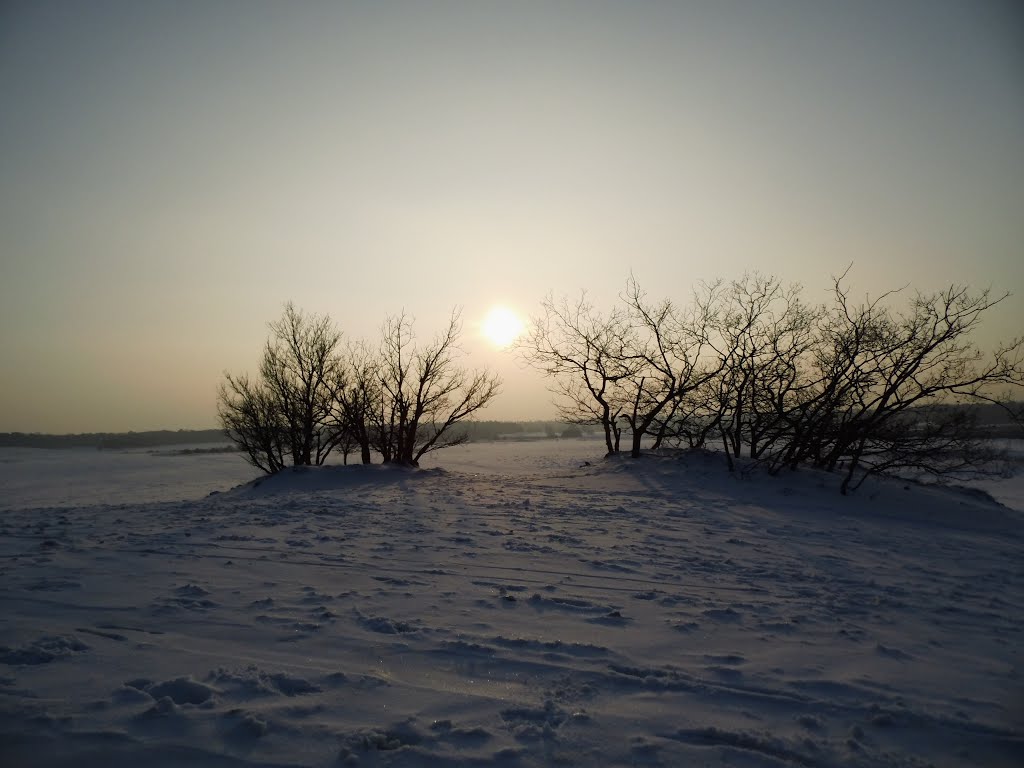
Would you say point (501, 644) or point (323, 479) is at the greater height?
point (323, 479)

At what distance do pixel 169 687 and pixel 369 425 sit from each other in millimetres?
15422

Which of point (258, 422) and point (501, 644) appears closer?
point (501, 644)

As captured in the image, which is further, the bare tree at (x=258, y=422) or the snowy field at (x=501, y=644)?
the bare tree at (x=258, y=422)

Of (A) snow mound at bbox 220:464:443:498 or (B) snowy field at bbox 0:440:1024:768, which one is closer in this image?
(B) snowy field at bbox 0:440:1024:768

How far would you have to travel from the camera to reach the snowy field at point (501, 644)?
8.61 feet

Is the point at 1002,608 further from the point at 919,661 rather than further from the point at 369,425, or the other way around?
the point at 369,425

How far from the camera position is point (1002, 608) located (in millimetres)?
4953

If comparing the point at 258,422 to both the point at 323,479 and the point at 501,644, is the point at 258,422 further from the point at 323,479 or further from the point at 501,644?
the point at 501,644

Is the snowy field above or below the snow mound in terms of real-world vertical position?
below

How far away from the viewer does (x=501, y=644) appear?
12.3 feet

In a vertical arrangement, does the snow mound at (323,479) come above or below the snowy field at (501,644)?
above

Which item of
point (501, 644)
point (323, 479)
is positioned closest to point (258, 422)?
point (323, 479)

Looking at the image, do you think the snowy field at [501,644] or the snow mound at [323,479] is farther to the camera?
the snow mound at [323,479]

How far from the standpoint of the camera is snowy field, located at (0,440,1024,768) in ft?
8.61
